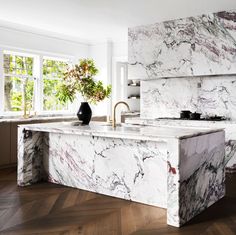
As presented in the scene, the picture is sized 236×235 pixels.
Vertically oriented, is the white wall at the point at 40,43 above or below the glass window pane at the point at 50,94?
above

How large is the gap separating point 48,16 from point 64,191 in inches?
124

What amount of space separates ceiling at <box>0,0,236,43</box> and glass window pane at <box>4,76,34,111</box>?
3.42 ft

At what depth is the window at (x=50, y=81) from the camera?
6988mm

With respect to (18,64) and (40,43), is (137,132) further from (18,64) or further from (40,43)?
(40,43)

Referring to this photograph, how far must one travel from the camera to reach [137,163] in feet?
11.3

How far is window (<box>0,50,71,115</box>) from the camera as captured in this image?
20.4 feet

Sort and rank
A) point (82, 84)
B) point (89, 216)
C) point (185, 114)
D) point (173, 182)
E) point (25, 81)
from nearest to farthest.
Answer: point (173, 182), point (89, 216), point (82, 84), point (185, 114), point (25, 81)

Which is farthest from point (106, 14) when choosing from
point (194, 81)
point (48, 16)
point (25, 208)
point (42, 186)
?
point (25, 208)

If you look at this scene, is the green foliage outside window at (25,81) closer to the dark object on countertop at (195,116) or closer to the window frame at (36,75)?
the window frame at (36,75)

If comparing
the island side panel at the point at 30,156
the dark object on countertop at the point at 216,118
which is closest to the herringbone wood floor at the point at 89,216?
the island side panel at the point at 30,156

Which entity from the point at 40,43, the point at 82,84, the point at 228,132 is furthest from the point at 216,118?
the point at 40,43

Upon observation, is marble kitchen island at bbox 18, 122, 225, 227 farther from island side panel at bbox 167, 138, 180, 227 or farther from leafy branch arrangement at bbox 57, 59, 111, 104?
leafy branch arrangement at bbox 57, 59, 111, 104

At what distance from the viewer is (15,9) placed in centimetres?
507

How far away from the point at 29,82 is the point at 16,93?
15.9 inches
